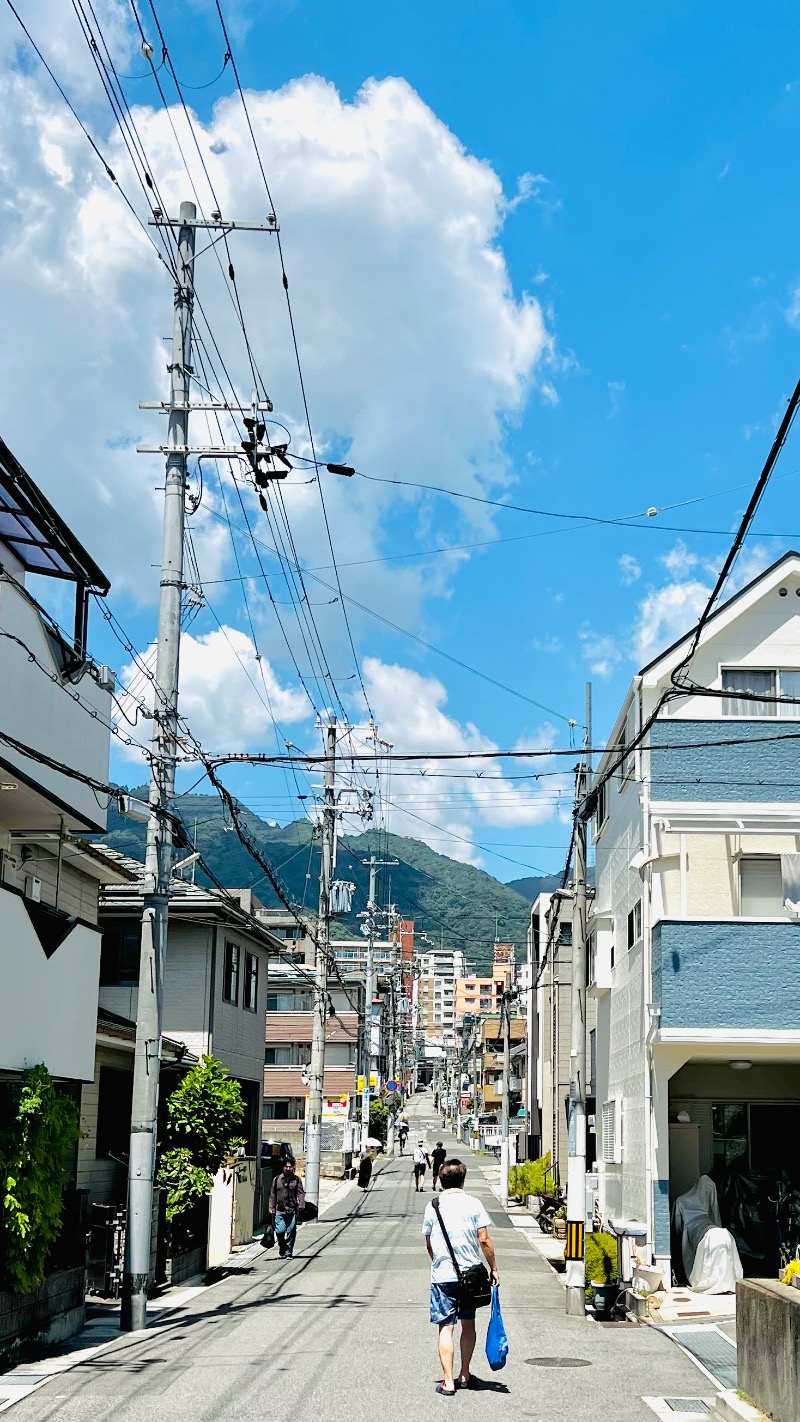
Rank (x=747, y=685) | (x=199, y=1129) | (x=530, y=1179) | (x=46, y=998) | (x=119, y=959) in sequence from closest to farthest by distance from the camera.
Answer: (x=46, y=998)
(x=199, y=1129)
(x=747, y=685)
(x=119, y=959)
(x=530, y=1179)

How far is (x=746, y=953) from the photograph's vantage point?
20.4m

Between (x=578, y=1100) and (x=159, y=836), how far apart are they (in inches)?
308

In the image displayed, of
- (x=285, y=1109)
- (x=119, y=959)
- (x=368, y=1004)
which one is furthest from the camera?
(x=368, y=1004)

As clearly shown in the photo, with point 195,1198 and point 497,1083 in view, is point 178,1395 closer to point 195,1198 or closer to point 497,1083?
point 195,1198

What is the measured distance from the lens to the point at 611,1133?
→ 26.4 metres

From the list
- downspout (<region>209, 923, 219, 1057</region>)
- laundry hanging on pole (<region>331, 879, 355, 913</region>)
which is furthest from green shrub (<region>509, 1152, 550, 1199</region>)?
downspout (<region>209, 923, 219, 1057</region>)

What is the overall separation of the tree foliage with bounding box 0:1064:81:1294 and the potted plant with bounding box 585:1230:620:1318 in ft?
27.5

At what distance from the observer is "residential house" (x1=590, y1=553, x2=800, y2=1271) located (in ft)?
66.7

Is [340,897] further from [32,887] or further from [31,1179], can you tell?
[31,1179]

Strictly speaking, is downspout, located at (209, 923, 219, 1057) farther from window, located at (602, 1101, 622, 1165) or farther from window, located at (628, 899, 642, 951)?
window, located at (628, 899, 642, 951)

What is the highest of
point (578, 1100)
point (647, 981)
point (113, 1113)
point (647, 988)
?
point (647, 981)

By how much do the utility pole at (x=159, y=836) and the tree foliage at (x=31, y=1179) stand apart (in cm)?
271

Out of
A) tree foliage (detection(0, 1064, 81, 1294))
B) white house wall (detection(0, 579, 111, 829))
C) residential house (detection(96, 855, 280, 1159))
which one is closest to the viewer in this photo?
tree foliage (detection(0, 1064, 81, 1294))

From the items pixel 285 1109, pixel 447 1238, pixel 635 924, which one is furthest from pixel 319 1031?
pixel 285 1109
